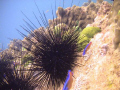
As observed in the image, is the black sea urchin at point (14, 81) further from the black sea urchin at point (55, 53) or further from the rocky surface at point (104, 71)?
the rocky surface at point (104, 71)

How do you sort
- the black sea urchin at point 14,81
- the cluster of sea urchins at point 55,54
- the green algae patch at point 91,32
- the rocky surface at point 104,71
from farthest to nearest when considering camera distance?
the green algae patch at point 91,32
the black sea urchin at point 14,81
the cluster of sea urchins at point 55,54
the rocky surface at point 104,71

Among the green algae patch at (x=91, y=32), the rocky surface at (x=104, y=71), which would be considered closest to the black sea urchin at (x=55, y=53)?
the rocky surface at (x=104, y=71)

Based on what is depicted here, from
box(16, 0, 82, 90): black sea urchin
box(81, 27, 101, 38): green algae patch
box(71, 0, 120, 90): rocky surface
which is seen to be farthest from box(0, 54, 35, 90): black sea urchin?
box(81, 27, 101, 38): green algae patch

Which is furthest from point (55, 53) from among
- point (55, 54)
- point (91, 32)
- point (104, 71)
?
point (91, 32)

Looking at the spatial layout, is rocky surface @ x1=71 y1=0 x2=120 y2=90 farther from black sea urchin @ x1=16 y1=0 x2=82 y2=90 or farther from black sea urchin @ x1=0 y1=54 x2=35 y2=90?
black sea urchin @ x1=0 y1=54 x2=35 y2=90

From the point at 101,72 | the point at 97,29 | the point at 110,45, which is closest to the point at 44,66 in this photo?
the point at 101,72

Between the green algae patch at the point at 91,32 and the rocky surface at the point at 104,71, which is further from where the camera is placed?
the green algae patch at the point at 91,32

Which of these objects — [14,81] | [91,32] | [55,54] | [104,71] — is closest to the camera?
[104,71]

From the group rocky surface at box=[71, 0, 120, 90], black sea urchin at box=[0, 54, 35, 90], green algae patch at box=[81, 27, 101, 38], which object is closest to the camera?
rocky surface at box=[71, 0, 120, 90]

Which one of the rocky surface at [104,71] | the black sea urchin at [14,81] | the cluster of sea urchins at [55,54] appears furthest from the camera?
the black sea urchin at [14,81]

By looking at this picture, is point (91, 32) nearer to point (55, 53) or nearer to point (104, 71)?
point (55, 53)

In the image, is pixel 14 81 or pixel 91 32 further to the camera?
pixel 91 32
